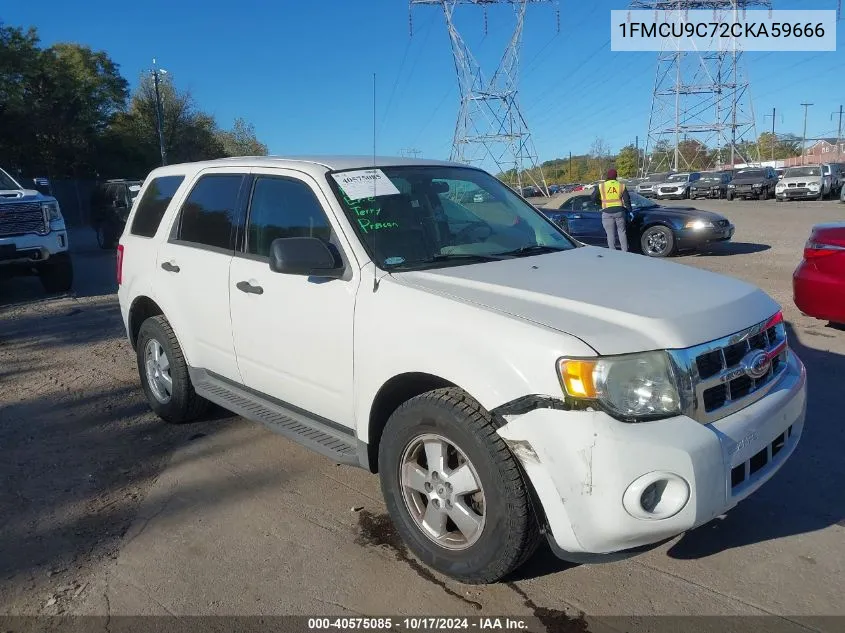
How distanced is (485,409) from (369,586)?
3.26 feet

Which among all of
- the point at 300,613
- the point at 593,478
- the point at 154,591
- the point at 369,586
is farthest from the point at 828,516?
the point at 154,591

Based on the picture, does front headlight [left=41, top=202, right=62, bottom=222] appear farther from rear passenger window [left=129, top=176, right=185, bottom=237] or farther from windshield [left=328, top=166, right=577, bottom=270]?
windshield [left=328, top=166, right=577, bottom=270]

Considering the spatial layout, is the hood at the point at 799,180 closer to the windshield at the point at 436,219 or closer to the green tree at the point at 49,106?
the windshield at the point at 436,219

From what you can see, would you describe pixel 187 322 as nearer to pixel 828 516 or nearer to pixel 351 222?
pixel 351 222

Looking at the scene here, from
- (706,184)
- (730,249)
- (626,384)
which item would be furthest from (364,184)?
(706,184)

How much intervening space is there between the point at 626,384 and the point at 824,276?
15.4 feet

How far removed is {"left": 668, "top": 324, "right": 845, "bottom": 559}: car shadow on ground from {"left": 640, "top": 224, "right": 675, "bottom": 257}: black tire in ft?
28.8

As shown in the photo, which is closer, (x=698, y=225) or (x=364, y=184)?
(x=364, y=184)

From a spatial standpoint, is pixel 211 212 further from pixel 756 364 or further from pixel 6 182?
pixel 6 182

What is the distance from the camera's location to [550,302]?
2797mm

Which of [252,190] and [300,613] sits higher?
[252,190]

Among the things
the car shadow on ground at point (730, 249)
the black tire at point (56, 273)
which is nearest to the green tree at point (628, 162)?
the car shadow on ground at point (730, 249)

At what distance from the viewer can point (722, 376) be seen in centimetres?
265

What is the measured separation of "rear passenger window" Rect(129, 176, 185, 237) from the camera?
4875 millimetres
